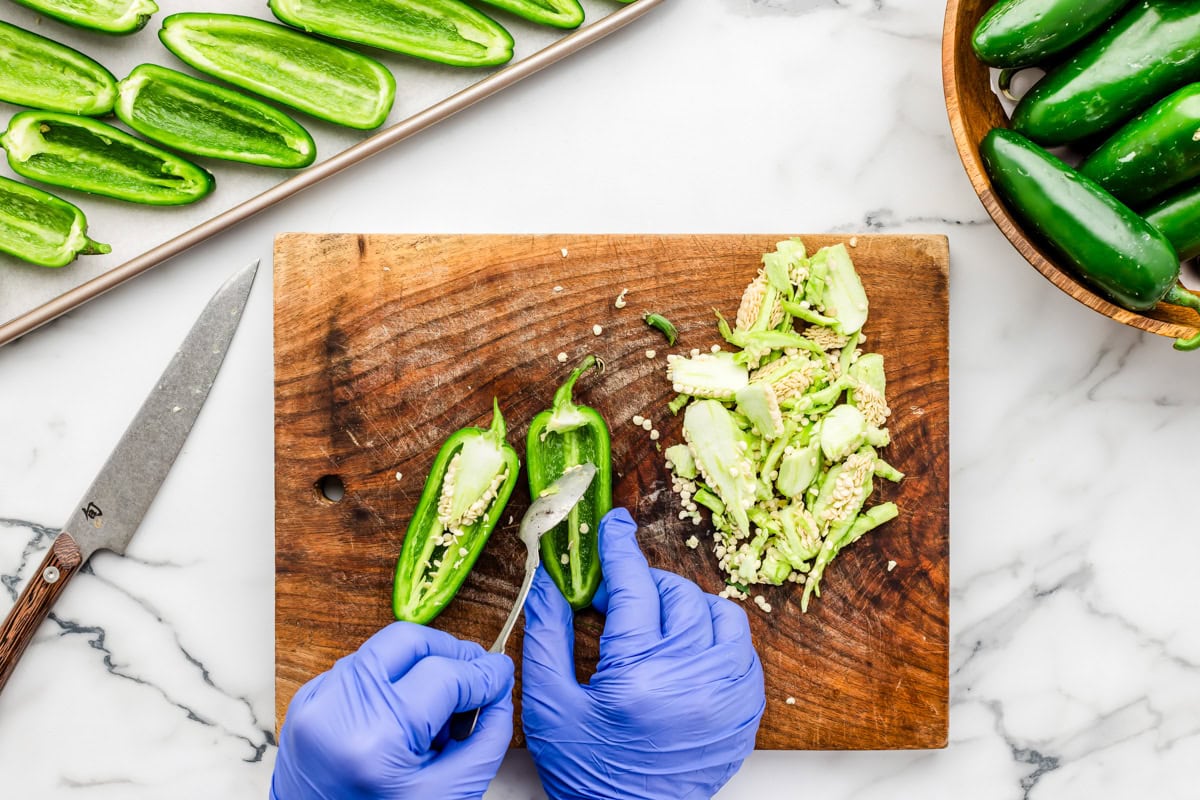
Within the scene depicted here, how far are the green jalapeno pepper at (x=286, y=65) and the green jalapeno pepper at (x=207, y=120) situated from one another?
0.04m

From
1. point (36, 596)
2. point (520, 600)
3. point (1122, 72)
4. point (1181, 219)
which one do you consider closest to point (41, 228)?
point (36, 596)

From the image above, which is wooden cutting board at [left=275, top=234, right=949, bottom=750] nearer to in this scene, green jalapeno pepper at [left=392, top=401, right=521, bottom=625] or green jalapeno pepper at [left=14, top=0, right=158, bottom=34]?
green jalapeno pepper at [left=392, top=401, right=521, bottom=625]

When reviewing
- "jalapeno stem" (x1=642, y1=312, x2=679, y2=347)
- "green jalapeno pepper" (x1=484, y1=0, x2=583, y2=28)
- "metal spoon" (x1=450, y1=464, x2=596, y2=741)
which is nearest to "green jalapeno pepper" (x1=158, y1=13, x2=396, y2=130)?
"green jalapeno pepper" (x1=484, y1=0, x2=583, y2=28)

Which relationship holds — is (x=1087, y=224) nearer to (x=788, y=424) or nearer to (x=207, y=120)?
(x=788, y=424)

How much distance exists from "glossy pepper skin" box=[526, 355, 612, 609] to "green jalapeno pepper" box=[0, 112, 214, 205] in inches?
35.8

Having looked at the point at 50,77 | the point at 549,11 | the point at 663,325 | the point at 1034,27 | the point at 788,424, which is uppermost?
the point at 50,77

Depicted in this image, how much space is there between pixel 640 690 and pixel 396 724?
46cm

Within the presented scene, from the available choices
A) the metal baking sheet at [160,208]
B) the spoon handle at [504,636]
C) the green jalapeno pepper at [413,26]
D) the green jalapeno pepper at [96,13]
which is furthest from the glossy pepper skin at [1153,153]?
the green jalapeno pepper at [96,13]

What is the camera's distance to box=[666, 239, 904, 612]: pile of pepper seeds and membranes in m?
1.77

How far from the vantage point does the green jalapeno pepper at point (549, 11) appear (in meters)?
1.84

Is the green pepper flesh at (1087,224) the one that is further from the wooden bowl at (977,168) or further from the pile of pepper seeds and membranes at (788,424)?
the pile of pepper seeds and membranes at (788,424)

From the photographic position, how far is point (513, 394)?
1.84m

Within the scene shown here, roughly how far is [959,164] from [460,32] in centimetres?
114

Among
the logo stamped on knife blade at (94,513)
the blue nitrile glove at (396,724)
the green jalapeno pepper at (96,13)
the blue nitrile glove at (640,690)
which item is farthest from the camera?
the logo stamped on knife blade at (94,513)
